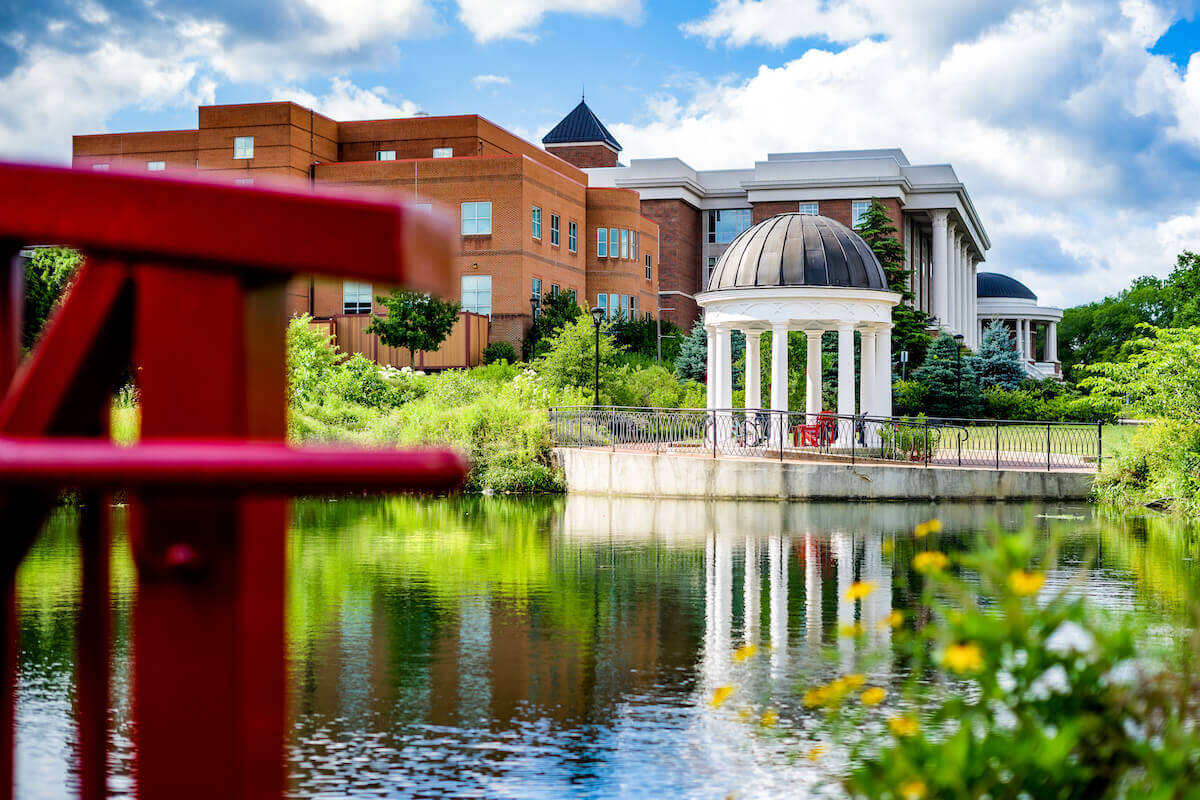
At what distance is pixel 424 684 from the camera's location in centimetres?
1075

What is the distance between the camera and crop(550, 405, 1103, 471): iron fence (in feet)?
106

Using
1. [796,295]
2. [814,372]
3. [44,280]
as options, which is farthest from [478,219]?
[796,295]

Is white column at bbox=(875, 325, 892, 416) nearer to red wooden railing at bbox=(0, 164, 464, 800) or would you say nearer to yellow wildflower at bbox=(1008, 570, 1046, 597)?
yellow wildflower at bbox=(1008, 570, 1046, 597)

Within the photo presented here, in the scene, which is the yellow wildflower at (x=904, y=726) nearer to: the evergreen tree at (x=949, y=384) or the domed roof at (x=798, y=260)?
the domed roof at (x=798, y=260)

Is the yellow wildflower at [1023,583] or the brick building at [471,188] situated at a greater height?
the brick building at [471,188]

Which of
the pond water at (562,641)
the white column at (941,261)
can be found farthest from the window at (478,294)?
the pond water at (562,641)

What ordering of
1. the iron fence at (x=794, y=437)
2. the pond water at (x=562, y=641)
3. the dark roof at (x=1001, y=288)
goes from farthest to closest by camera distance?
the dark roof at (x=1001, y=288)
the iron fence at (x=794, y=437)
the pond water at (x=562, y=641)

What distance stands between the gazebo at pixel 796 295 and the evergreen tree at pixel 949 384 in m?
20.0

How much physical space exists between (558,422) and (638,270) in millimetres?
32669

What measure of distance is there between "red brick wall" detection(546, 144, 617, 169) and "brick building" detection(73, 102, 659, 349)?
20210mm

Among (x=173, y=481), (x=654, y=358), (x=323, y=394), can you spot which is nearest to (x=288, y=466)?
(x=173, y=481)

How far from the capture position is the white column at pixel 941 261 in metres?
78.2

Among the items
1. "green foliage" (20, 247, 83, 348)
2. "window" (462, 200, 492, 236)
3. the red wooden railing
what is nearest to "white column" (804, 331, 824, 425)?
"green foliage" (20, 247, 83, 348)

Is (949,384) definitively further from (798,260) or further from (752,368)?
(798,260)
